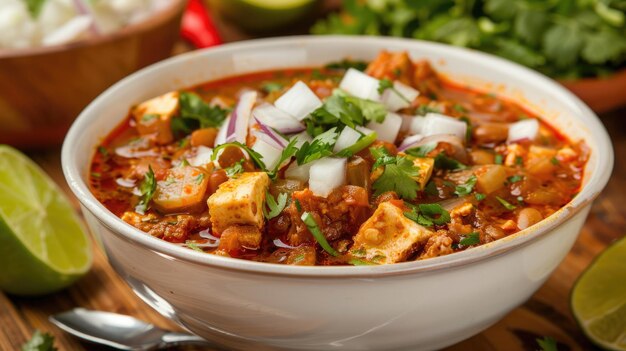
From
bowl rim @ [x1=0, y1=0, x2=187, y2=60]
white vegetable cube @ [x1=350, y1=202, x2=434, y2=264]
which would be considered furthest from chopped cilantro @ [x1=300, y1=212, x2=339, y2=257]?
bowl rim @ [x1=0, y1=0, x2=187, y2=60]

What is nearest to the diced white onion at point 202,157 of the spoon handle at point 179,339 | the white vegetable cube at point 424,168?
the spoon handle at point 179,339

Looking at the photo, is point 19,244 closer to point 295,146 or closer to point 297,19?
point 295,146

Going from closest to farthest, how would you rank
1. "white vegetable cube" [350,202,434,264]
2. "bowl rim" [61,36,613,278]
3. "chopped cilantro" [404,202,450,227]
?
"bowl rim" [61,36,613,278], "white vegetable cube" [350,202,434,264], "chopped cilantro" [404,202,450,227]

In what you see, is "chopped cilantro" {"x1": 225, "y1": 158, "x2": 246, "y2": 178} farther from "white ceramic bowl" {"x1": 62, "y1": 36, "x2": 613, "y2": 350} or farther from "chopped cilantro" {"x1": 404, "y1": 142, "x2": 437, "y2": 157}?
"chopped cilantro" {"x1": 404, "y1": 142, "x2": 437, "y2": 157}

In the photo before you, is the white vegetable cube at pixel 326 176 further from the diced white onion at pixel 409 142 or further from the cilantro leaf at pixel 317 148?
the diced white onion at pixel 409 142

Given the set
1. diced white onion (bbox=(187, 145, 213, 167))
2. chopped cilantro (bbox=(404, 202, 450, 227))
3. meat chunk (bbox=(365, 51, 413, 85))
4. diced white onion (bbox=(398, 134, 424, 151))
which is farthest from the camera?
meat chunk (bbox=(365, 51, 413, 85))

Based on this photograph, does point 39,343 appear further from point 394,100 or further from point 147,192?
point 394,100
